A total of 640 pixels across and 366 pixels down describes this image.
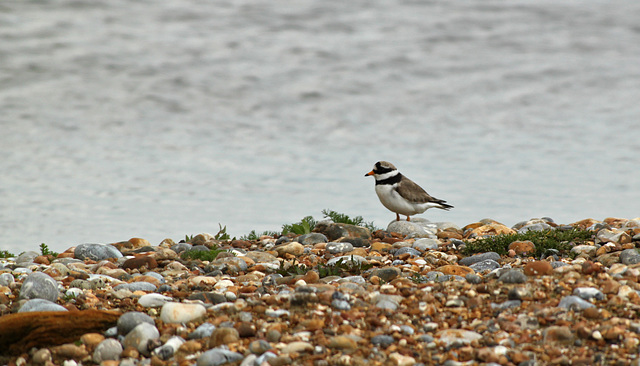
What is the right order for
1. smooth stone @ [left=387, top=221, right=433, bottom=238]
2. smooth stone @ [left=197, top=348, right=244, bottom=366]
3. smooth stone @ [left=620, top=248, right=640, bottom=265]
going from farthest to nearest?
smooth stone @ [left=387, top=221, right=433, bottom=238] → smooth stone @ [left=620, top=248, right=640, bottom=265] → smooth stone @ [left=197, top=348, right=244, bottom=366]

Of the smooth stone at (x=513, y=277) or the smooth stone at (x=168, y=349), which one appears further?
the smooth stone at (x=513, y=277)

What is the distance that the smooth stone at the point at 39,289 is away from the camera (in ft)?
22.9

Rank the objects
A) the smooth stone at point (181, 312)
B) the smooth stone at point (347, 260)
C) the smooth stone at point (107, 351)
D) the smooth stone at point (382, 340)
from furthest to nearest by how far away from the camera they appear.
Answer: the smooth stone at point (347, 260)
the smooth stone at point (181, 312)
the smooth stone at point (107, 351)
the smooth stone at point (382, 340)

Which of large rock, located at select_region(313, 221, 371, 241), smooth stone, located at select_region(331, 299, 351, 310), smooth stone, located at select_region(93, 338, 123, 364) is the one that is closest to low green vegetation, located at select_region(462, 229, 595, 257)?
large rock, located at select_region(313, 221, 371, 241)

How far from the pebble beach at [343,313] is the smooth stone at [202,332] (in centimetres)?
1

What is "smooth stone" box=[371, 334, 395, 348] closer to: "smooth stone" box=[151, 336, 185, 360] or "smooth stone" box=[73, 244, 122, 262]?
"smooth stone" box=[151, 336, 185, 360]

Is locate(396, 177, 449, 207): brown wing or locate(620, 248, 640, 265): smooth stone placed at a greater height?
locate(396, 177, 449, 207): brown wing

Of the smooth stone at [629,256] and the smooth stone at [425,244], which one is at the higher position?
the smooth stone at [629,256]

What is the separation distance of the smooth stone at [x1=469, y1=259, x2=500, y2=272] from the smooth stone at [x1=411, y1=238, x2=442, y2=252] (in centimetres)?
139

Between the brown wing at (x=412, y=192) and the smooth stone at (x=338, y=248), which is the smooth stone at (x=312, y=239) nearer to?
the smooth stone at (x=338, y=248)

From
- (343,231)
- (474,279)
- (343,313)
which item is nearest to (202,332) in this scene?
(343,313)

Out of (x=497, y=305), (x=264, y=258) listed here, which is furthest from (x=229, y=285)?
(x=497, y=305)

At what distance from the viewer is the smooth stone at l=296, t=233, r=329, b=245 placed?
1046 cm

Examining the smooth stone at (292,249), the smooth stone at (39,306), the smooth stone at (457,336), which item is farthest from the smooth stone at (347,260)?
the smooth stone at (39,306)
